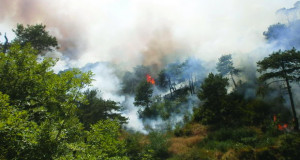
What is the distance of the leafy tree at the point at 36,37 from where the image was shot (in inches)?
856

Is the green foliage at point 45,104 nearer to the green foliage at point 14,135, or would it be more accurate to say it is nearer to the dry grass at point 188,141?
the green foliage at point 14,135

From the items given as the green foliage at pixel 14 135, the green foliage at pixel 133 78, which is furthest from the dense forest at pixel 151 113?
the green foliage at pixel 133 78

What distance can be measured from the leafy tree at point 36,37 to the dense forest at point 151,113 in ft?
0.35

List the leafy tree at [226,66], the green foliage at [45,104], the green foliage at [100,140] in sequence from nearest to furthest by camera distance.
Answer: the green foliage at [45,104] < the green foliage at [100,140] < the leafy tree at [226,66]

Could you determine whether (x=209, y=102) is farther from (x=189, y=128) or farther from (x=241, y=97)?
(x=241, y=97)

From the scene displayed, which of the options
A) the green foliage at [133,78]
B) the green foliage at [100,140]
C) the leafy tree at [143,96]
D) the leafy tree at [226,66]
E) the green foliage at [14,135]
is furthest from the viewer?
the green foliage at [133,78]

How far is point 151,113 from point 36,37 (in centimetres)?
3056

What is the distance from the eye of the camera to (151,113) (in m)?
→ 46.1

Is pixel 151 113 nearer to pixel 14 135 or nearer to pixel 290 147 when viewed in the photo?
pixel 290 147

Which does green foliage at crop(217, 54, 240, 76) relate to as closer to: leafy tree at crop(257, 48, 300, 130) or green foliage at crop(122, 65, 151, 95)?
leafy tree at crop(257, 48, 300, 130)

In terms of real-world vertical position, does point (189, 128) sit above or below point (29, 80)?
below

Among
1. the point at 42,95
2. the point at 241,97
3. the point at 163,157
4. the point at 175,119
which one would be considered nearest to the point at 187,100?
the point at 175,119

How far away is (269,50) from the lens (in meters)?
41.0

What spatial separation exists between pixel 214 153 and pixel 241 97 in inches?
691
